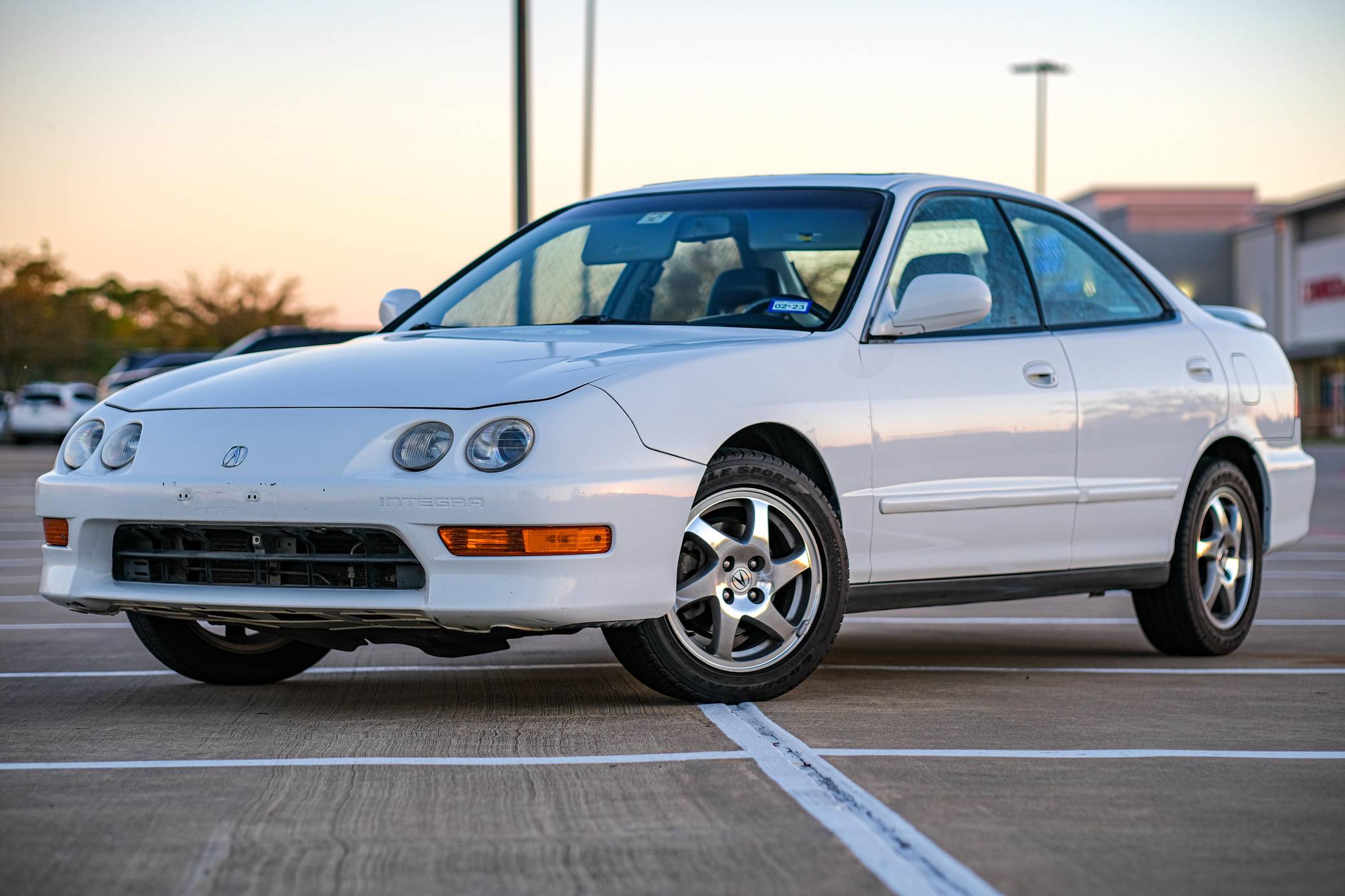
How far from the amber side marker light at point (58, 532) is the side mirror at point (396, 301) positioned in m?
1.74

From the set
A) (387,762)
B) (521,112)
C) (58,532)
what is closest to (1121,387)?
(387,762)

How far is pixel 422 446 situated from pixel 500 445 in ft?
0.71

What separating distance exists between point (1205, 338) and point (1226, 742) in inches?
108

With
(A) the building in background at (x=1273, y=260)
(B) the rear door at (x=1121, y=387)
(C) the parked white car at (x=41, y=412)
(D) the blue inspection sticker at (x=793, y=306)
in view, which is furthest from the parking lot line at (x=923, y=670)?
(A) the building in background at (x=1273, y=260)

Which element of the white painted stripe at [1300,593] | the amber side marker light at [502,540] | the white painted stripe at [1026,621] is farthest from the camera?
the white painted stripe at [1300,593]

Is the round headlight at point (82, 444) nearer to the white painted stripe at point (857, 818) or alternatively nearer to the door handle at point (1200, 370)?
the white painted stripe at point (857, 818)

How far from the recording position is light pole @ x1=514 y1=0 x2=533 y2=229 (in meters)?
14.4

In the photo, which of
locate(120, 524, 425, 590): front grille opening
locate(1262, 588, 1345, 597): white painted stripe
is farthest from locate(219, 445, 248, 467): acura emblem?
locate(1262, 588, 1345, 597): white painted stripe

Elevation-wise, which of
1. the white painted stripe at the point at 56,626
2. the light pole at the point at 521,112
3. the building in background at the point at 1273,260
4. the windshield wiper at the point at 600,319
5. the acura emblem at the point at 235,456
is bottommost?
the white painted stripe at the point at 56,626

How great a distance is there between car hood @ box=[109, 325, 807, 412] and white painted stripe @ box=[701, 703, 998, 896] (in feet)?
3.47

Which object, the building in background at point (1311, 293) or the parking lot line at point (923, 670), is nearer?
the parking lot line at point (923, 670)

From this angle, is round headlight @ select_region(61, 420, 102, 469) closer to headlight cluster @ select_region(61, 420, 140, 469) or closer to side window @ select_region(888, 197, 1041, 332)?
headlight cluster @ select_region(61, 420, 140, 469)

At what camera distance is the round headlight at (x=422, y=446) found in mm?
5082

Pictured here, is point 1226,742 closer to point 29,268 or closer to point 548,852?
point 548,852
